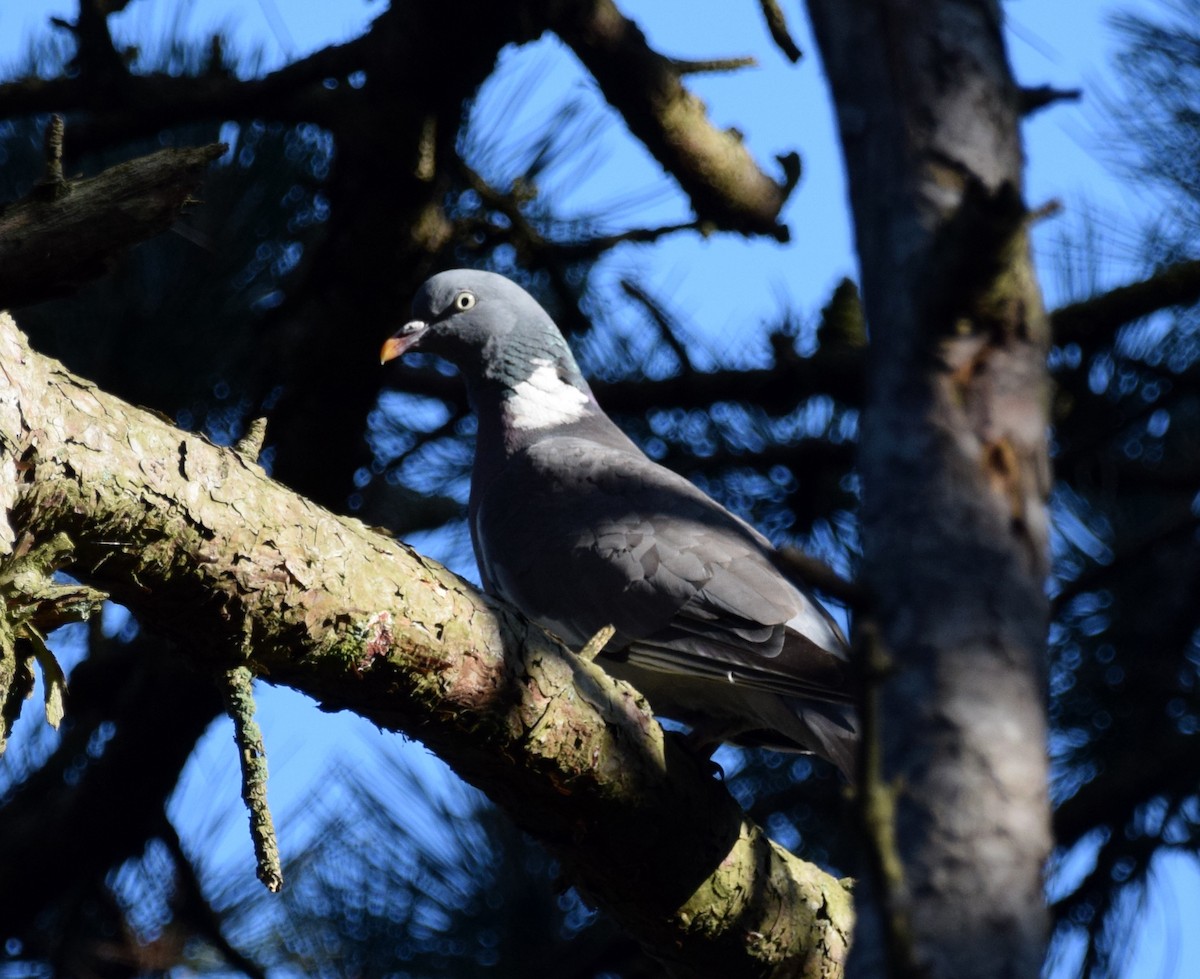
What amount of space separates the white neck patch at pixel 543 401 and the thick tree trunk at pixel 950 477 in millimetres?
2630

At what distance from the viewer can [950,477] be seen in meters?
1.16

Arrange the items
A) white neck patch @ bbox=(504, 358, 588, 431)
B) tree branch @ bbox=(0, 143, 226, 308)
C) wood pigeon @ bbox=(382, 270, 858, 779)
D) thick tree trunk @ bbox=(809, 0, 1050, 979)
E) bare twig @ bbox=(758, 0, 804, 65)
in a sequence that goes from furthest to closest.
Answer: white neck patch @ bbox=(504, 358, 588, 431), bare twig @ bbox=(758, 0, 804, 65), wood pigeon @ bbox=(382, 270, 858, 779), tree branch @ bbox=(0, 143, 226, 308), thick tree trunk @ bbox=(809, 0, 1050, 979)

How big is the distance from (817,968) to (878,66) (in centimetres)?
190

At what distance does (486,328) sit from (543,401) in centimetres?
27

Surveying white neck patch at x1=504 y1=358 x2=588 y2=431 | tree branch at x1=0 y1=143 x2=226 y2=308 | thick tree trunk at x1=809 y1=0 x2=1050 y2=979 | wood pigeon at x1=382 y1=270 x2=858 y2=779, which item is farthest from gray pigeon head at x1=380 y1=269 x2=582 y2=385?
thick tree trunk at x1=809 y1=0 x2=1050 y2=979

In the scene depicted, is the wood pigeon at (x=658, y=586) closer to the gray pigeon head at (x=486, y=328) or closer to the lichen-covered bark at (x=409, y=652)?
the gray pigeon head at (x=486, y=328)

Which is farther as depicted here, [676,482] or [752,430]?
[752,430]

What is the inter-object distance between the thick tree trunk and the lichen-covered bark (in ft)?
3.27

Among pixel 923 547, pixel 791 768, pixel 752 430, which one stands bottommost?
pixel 791 768

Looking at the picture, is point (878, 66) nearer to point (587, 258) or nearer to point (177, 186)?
point (177, 186)

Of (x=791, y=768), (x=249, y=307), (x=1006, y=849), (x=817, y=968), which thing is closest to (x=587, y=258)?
(x=249, y=307)

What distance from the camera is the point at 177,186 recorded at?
1.83 meters

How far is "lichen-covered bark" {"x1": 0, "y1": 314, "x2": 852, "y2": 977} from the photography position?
1816 millimetres

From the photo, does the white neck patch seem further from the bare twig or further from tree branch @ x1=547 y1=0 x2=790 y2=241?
the bare twig
